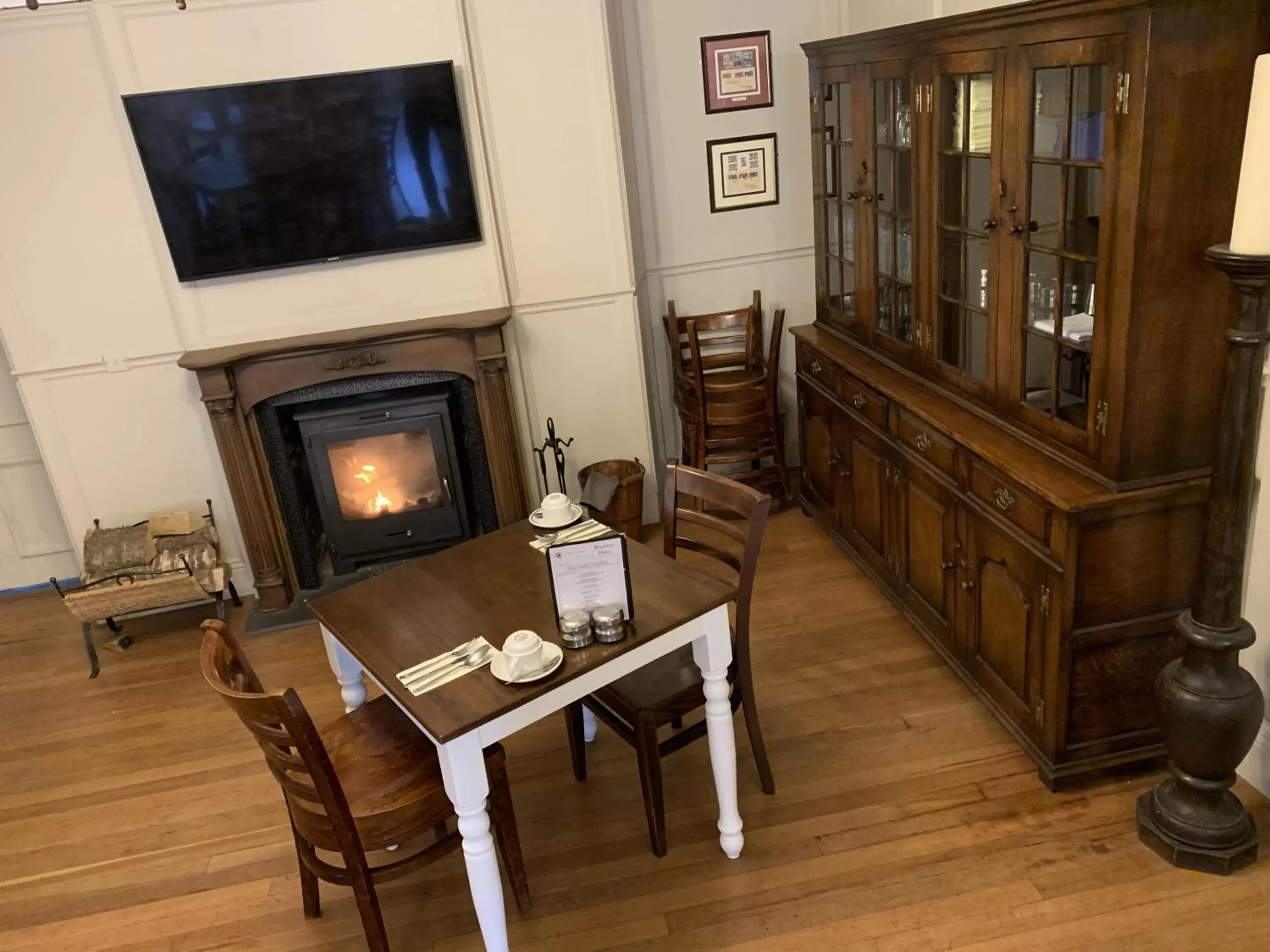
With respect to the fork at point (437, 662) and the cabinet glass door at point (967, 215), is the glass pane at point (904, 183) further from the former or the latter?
the fork at point (437, 662)

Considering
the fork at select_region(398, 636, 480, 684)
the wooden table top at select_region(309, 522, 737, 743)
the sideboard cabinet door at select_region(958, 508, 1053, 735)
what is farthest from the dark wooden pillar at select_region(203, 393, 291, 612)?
the sideboard cabinet door at select_region(958, 508, 1053, 735)

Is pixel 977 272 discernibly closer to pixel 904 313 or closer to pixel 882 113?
pixel 904 313

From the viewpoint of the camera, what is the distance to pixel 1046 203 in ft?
7.96

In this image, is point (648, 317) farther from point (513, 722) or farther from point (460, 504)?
point (513, 722)

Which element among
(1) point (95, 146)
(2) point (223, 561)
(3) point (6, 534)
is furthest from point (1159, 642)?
(3) point (6, 534)

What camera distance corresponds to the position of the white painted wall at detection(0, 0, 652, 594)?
351 cm

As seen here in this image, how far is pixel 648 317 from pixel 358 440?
143 centimetres

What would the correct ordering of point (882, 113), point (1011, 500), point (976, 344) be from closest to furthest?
point (1011, 500) < point (976, 344) < point (882, 113)

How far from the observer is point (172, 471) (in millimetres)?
4023

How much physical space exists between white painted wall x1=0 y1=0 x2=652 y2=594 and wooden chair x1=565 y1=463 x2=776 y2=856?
4.93ft

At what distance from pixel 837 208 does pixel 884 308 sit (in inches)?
21.8

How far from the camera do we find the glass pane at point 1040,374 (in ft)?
8.23

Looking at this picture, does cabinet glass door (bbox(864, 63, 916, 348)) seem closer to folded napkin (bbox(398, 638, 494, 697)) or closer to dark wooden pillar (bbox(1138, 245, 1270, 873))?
dark wooden pillar (bbox(1138, 245, 1270, 873))

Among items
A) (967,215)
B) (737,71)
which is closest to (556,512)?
(967,215)
